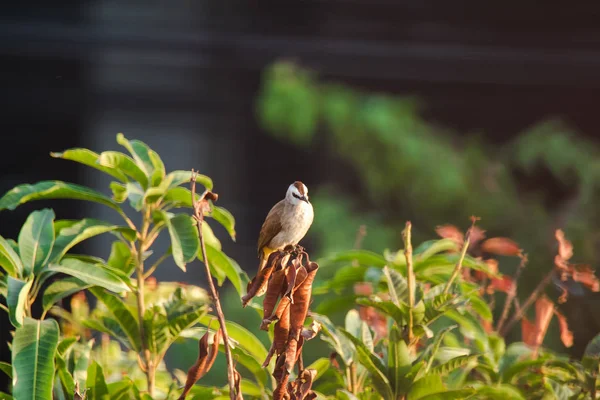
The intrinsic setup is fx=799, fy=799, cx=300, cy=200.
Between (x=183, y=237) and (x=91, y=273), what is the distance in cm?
16

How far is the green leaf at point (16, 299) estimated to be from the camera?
990mm

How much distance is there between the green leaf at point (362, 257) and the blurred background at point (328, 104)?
1874 millimetres

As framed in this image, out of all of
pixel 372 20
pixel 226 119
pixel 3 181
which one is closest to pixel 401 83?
pixel 372 20

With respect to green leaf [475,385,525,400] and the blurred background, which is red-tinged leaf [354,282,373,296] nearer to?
green leaf [475,385,525,400]

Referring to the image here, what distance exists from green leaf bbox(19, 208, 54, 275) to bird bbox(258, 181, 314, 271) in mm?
305

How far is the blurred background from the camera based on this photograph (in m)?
3.46

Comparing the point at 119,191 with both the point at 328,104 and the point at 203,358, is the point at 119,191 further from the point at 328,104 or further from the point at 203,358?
the point at 328,104

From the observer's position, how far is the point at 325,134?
4.29 m

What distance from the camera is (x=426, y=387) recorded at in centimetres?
107

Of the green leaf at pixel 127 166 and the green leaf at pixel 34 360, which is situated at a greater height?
the green leaf at pixel 127 166

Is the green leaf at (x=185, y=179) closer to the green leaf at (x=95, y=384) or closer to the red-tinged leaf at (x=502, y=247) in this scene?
the green leaf at (x=95, y=384)

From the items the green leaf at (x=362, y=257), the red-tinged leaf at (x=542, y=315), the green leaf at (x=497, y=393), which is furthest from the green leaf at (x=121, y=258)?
the red-tinged leaf at (x=542, y=315)

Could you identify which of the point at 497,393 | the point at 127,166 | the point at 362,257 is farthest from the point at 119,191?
the point at 497,393

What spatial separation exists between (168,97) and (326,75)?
1.18 meters
